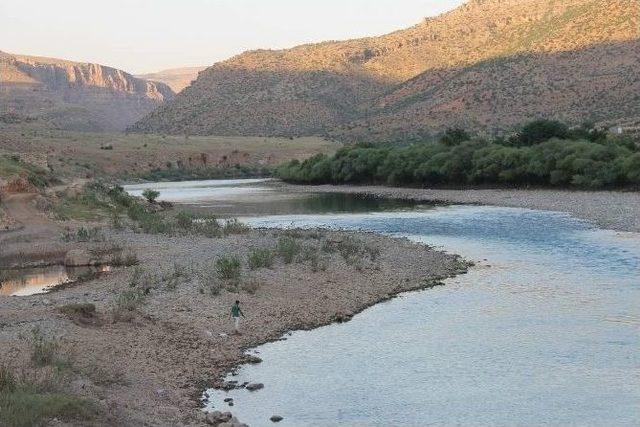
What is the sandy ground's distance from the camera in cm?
1645

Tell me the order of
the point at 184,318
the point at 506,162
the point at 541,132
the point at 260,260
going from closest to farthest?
the point at 184,318 < the point at 260,260 < the point at 506,162 < the point at 541,132

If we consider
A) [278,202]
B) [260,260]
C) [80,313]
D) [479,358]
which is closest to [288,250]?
[260,260]

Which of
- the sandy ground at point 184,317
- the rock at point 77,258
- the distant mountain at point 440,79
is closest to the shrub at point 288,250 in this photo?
the sandy ground at point 184,317

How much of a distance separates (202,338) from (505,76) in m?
109

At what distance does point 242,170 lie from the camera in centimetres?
14000

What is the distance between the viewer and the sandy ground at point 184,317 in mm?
16453

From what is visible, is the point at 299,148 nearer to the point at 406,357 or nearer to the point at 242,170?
the point at 242,170

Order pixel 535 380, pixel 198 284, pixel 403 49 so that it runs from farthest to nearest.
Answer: pixel 403 49 < pixel 198 284 < pixel 535 380

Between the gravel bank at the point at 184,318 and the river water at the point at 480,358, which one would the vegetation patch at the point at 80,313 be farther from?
the river water at the point at 480,358

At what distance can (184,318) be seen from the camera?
22.6m

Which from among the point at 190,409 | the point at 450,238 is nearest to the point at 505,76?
the point at 450,238

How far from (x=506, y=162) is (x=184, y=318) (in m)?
58.1

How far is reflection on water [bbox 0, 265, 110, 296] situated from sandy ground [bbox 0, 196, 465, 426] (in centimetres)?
176

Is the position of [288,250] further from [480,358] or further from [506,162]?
[506,162]
